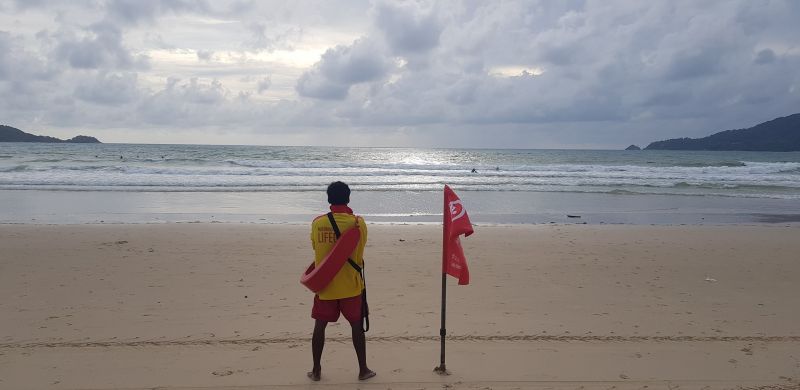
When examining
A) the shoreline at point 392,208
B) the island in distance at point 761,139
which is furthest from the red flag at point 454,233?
the island in distance at point 761,139

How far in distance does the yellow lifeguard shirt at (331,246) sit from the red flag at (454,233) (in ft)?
2.09

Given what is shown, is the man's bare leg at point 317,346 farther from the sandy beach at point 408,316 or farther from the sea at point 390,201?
the sea at point 390,201

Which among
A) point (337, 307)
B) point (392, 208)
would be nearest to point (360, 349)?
point (337, 307)

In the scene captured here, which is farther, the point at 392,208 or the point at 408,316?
the point at 392,208

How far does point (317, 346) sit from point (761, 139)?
151976 millimetres

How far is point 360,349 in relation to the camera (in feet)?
14.0

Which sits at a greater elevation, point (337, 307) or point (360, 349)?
point (337, 307)

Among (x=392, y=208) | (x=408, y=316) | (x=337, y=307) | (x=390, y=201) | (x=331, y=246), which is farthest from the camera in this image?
(x=390, y=201)

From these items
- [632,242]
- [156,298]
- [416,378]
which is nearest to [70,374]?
[156,298]

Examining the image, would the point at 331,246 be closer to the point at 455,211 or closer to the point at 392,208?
the point at 455,211

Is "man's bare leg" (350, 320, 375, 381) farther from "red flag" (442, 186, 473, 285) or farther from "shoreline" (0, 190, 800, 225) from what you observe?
"shoreline" (0, 190, 800, 225)

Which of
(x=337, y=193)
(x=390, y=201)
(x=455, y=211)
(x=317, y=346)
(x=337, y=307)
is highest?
(x=337, y=193)

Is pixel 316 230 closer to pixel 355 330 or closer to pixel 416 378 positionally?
pixel 355 330

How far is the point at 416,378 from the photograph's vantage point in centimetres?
439
